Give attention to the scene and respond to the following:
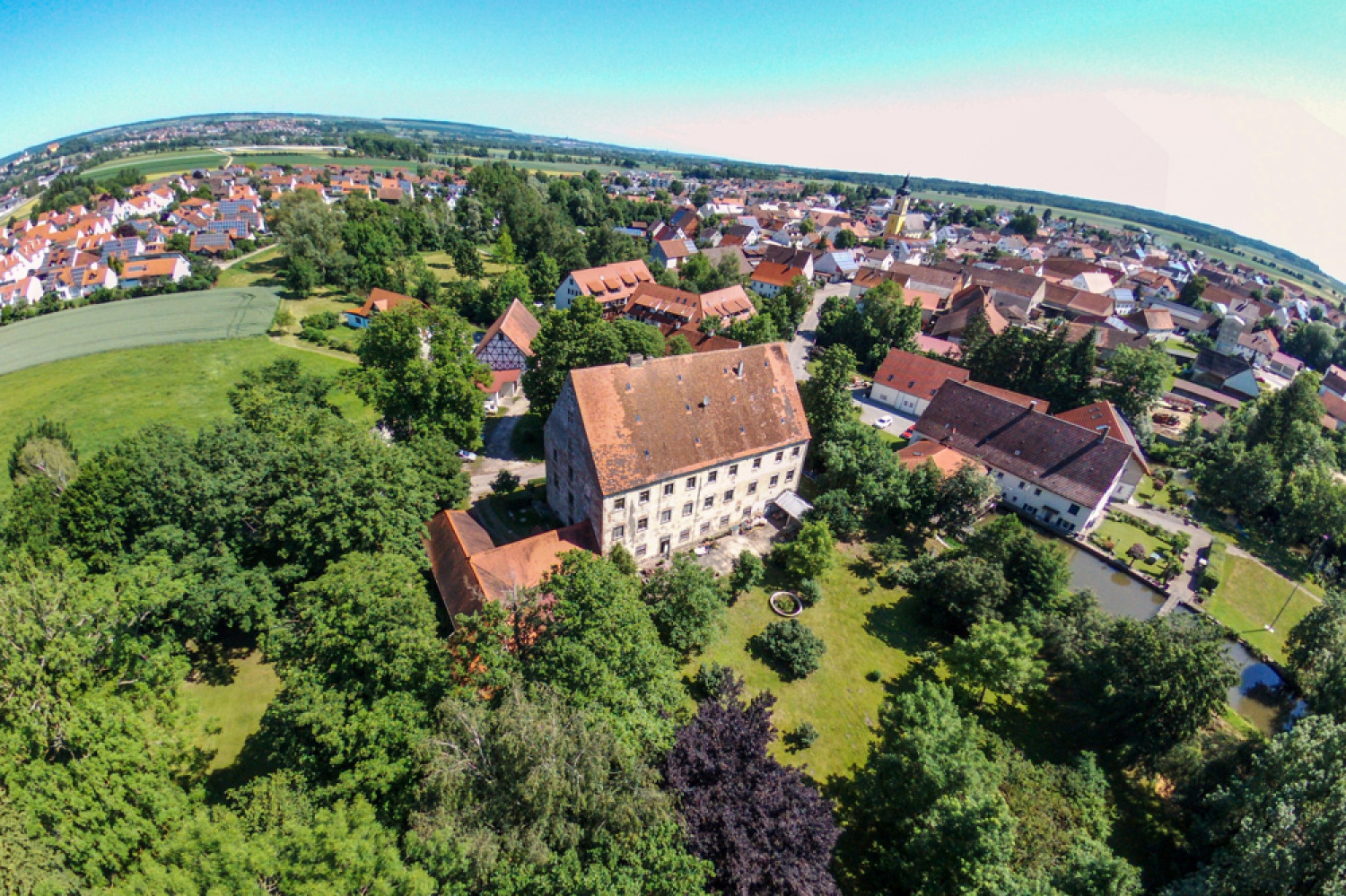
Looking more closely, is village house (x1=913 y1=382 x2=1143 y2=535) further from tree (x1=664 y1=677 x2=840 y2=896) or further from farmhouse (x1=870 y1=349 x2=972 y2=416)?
tree (x1=664 y1=677 x2=840 y2=896)

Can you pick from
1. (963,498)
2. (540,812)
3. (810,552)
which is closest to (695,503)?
(810,552)

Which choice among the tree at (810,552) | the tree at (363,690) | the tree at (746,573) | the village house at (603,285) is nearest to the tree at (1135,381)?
the tree at (810,552)

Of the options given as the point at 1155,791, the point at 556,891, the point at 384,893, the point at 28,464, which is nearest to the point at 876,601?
the point at 1155,791

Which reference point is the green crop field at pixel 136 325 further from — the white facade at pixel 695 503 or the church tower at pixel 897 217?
the church tower at pixel 897 217

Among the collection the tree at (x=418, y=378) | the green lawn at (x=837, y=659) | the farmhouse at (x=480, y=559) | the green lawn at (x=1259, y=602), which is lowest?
the green lawn at (x=1259, y=602)

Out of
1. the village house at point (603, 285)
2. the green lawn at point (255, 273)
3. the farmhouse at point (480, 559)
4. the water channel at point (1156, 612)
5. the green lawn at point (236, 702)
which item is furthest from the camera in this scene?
the green lawn at point (255, 273)
